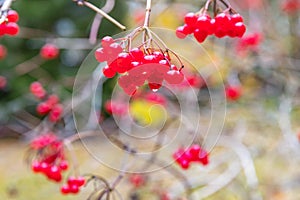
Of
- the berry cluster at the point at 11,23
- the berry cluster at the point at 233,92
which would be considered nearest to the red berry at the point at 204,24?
the berry cluster at the point at 11,23

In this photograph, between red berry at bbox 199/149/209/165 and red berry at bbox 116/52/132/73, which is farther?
red berry at bbox 199/149/209/165

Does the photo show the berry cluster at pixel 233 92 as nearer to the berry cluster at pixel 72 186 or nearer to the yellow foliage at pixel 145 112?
the yellow foliage at pixel 145 112

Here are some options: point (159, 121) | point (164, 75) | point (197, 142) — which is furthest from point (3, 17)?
point (159, 121)

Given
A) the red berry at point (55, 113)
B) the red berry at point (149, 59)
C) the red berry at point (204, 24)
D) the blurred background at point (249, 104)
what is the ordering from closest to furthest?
the red berry at point (149, 59) → the red berry at point (204, 24) → the red berry at point (55, 113) → the blurred background at point (249, 104)

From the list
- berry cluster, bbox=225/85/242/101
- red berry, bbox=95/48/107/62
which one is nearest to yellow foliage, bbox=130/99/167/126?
berry cluster, bbox=225/85/242/101

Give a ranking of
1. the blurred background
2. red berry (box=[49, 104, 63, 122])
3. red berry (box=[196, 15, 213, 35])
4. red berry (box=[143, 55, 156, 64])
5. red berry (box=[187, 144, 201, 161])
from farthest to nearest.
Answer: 1. the blurred background
2. red berry (box=[49, 104, 63, 122])
3. red berry (box=[187, 144, 201, 161])
4. red berry (box=[196, 15, 213, 35])
5. red berry (box=[143, 55, 156, 64])

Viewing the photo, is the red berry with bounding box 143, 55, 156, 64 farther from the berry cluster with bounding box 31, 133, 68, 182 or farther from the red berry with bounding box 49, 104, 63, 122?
the red berry with bounding box 49, 104, 63, 122

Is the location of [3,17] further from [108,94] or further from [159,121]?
[108,94]

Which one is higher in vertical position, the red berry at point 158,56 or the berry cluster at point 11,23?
the red berry at point 158,56
